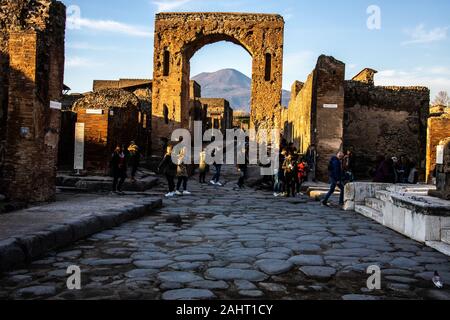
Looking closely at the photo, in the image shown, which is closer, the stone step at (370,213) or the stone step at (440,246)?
the stone step at (440,246)

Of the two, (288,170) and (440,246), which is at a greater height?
(288,170)

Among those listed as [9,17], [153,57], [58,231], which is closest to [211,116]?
[153,57]

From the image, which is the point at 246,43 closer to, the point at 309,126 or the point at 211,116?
the point at 309,126

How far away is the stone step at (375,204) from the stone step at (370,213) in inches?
2.8

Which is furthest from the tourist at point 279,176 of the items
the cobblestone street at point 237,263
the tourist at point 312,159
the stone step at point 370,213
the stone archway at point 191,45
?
the stone archway at point 191,45

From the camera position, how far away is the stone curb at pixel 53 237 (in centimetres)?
406

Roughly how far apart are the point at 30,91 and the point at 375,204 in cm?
625

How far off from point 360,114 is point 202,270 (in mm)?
14121

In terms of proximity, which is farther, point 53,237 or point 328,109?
point 328,109

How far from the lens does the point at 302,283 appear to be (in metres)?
3.75

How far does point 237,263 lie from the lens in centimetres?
440

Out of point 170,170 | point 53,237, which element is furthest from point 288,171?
point 53,237

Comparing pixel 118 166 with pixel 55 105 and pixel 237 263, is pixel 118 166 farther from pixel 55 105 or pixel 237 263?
pixel 237 263

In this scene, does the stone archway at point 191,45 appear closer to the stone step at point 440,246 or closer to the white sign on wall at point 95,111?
the white sign on wall at point 95,111
